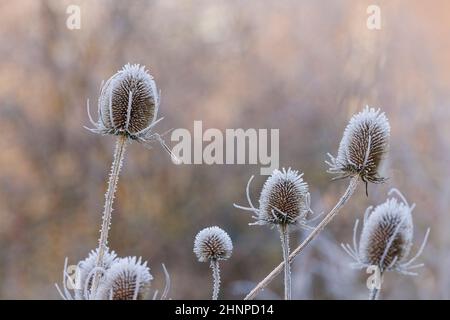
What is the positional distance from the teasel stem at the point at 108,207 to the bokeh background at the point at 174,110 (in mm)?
4458

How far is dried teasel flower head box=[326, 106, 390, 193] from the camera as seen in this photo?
124 centimetres

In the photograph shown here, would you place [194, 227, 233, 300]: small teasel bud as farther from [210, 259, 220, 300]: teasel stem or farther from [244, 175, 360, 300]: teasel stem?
[244, 175, 360, 300]: teasel stem

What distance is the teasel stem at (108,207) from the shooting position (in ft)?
3.16

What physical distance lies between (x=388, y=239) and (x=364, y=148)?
194mm

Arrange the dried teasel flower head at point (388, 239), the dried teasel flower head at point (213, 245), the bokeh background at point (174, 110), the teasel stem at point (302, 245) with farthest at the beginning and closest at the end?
the bokeh background at point (174, 110) < the dried teasel flower head at point (213, 245) < the dried teasel flower head at point (388, 239) < the teasel stem at point (302, 245)

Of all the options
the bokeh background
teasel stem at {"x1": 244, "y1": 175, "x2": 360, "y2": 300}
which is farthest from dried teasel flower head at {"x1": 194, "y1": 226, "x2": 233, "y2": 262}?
the bokeh background

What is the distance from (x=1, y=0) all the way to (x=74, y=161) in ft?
5.42

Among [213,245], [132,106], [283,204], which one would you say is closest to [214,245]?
[213,245]

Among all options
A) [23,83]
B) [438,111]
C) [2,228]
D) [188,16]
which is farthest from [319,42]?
[2,228]

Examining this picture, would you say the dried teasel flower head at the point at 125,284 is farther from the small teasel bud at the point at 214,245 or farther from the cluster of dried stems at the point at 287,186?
the small teasel bud at the point at 214,245

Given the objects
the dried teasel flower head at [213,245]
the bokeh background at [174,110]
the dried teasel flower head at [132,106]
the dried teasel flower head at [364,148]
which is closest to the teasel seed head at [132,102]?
the dried teasel flower head at [132,106]

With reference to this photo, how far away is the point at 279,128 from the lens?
22.5ft
